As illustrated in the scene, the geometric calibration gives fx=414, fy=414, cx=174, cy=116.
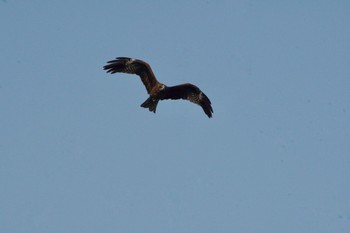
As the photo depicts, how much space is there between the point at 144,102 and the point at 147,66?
3.41 ft

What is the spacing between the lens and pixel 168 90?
37.2 feet

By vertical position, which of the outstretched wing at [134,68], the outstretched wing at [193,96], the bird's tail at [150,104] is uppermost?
the outstretched wing at [134,68]

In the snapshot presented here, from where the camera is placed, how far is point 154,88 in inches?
440

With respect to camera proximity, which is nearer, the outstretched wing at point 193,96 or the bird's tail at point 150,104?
the bird's tail at point 150,104

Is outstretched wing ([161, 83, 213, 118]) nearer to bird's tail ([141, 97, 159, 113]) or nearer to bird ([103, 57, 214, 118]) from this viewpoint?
bird ([103, 57, 214, 118])

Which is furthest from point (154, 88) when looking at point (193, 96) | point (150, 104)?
point (193, 96)

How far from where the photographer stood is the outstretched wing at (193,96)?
11.5 metres

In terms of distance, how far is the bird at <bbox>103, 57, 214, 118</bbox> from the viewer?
11.1 metres

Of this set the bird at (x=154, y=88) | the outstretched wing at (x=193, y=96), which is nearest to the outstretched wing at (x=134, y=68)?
the bird at (x=154, y=88)

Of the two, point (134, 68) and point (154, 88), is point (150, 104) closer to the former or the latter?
point (154, 88)

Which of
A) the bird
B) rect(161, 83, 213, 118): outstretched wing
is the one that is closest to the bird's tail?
the bird

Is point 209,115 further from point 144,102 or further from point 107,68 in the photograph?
point 107,68

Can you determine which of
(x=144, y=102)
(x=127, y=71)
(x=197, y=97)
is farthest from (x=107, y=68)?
(x=197, y=97)

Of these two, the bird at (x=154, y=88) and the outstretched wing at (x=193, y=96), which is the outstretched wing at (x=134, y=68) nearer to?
the bird at (x=154, y=88)
